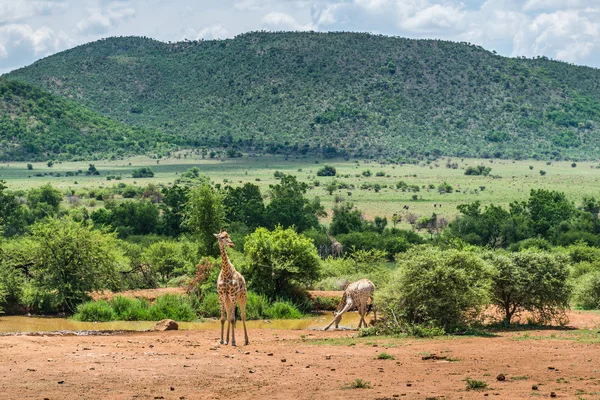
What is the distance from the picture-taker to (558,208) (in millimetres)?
64438

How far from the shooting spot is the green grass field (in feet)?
301

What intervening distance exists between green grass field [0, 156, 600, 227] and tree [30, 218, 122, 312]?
4861cm

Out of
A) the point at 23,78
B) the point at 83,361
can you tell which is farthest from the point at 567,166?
the point at 83,361

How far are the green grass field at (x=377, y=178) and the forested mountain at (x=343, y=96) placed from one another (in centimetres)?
522

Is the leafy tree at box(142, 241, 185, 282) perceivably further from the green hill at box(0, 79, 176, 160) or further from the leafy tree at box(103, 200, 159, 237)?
the green hill at box(0, 79, 176, 160)

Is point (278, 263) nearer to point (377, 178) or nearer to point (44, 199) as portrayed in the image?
point (44, 199)

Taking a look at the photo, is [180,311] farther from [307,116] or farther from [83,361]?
[307,116]

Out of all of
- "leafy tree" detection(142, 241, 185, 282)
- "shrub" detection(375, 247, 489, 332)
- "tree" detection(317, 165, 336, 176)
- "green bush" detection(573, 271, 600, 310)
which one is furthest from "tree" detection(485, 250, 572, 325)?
"tree" detection(317, 165, 336, 176)

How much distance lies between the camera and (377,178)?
11700 centimetres

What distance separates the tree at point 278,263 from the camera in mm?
33062

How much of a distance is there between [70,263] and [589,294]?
17701 millimetres

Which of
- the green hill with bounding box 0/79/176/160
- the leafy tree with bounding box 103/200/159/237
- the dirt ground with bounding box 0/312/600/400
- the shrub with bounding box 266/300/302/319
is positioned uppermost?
the green hill with bounding box 0/79/176/160

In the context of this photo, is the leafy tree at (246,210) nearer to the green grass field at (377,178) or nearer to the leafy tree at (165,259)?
the leafy tree at (165,259)

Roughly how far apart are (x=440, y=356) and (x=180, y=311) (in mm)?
12912
